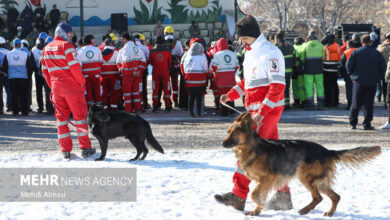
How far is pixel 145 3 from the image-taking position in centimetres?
3612

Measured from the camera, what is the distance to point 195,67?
12.8 metres

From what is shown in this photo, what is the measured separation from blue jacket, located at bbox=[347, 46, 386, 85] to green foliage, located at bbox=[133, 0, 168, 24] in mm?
25806

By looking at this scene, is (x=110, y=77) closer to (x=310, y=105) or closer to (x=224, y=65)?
(x=224, y=65)

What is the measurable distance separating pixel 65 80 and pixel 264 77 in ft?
12.5

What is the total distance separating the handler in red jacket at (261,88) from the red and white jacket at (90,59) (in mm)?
7443

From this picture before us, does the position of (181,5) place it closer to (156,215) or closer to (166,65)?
(166,65)

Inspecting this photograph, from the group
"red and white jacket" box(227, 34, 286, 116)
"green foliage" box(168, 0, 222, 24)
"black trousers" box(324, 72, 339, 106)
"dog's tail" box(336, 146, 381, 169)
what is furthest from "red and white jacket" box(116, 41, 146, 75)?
"green foliage" box(168, 0, 222, 24)

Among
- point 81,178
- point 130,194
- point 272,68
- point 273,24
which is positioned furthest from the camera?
point 273,24

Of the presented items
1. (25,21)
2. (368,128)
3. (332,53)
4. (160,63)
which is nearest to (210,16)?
(25,21)

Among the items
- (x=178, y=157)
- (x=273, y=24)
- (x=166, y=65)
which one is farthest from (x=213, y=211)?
(x=273, y=24)

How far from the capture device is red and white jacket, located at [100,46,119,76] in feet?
43.6

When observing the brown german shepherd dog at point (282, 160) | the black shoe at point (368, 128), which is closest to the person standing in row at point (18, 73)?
the black shoe at point (368, 128)

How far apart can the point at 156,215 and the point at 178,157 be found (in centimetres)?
Answer: 304

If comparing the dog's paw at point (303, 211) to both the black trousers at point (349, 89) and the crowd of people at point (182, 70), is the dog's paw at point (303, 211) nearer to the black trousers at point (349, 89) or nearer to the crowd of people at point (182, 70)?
the crowd of people at point (182, 70)
